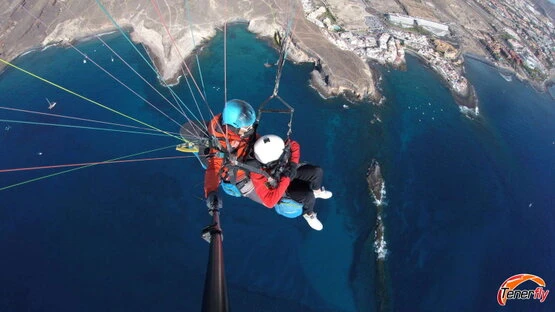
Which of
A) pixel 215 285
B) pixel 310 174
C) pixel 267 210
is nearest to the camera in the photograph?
pixel 215 285

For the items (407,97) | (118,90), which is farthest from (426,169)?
(118,90)

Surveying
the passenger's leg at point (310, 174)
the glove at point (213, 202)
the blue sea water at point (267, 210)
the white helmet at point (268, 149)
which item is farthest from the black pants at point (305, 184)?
the blue sea water at point (267, 210)

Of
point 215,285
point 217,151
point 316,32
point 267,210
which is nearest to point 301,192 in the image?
point 217,151

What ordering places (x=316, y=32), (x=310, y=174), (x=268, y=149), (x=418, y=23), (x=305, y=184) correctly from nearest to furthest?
(x=268, y=149)
(x=310, y=174)
(x=305, y=184)
(x=316, y=32)
(x=418, y=23)

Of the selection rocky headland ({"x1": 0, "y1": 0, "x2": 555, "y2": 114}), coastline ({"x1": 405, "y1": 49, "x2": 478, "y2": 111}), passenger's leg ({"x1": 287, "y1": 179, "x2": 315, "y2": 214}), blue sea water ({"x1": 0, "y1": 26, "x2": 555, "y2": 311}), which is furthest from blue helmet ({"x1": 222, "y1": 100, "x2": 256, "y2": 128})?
coastline ({"x1": 405, "y1": 49, "x2": 478, "y2": 111})

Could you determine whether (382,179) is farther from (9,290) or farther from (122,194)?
(9,290)

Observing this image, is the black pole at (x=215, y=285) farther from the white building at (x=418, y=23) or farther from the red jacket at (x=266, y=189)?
→ the white building at (x=418, y=23)

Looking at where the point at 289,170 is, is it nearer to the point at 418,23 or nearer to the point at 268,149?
the point at 268,149
